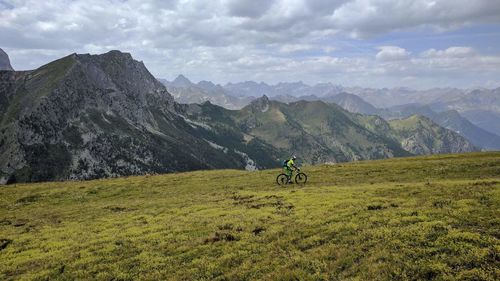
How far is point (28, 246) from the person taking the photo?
3053 cm

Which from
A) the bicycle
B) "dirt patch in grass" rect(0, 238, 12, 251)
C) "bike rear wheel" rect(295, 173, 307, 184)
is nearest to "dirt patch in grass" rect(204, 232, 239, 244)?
"dirt patch in grass" rect(0, 238, 12, 251)

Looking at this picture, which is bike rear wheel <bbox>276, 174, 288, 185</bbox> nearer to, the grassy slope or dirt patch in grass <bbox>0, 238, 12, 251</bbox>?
the grassy slope

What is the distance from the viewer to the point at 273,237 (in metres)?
26.4

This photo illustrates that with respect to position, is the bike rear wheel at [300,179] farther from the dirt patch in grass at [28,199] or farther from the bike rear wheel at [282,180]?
the dirt patch in grass at [28,199]

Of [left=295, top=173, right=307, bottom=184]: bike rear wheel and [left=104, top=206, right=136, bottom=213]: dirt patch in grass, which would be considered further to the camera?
[left=295, top=173, right=307, bottom=184]: bike rear wheel

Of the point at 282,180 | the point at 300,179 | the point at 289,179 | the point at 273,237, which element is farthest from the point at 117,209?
the point at 300,179

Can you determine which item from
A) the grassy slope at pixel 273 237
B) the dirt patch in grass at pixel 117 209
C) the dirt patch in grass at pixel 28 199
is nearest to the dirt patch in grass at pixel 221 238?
the grassy slope at pixel 273 237

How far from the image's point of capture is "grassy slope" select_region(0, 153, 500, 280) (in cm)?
2019

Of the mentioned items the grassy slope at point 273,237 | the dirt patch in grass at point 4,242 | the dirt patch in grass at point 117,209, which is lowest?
the dirt patch in grass at point 4,242

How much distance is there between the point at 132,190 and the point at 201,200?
1974 centimetres

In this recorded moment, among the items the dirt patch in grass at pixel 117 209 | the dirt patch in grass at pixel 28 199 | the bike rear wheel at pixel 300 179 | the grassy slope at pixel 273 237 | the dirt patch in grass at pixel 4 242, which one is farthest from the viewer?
the bike rear wheel at pixel 300 179

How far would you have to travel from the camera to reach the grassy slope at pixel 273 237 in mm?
20188

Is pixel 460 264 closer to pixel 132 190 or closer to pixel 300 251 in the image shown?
pixel 300 251

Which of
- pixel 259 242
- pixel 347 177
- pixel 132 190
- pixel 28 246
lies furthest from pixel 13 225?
pixel 347 177
